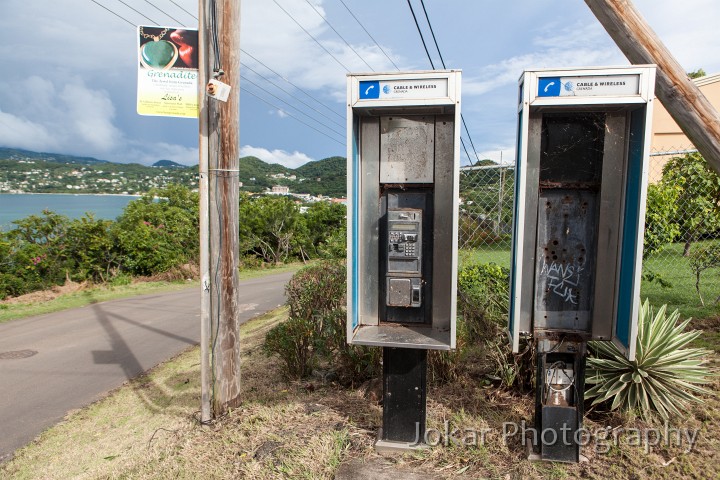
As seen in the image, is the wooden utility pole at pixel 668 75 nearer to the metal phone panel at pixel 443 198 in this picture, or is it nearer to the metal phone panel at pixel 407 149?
the metal phone panel at pixel 443 198

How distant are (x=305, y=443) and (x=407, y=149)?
92.8 inches

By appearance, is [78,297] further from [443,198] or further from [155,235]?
[443,198]

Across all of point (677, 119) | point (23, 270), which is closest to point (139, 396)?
point (677, 119)

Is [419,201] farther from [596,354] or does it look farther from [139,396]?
[139,396]

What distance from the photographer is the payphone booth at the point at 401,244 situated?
3480mm

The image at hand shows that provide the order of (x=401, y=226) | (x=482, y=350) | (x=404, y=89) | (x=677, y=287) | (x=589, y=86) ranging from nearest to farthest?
(x=589, y=86) → (x=404, y=89) → (x=401, y=226) → (x=482, y=350) → (x=677, y=287)

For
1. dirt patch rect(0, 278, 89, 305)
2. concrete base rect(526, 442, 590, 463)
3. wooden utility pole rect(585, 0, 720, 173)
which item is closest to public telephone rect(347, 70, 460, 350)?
concrete base rect(526, 442, 590, 463)

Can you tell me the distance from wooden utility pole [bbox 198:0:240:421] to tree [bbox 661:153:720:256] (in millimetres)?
5673

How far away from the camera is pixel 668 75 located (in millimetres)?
3934

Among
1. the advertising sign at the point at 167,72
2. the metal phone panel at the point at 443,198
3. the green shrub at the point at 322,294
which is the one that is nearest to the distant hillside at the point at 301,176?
the green shrub at the point at 322,294

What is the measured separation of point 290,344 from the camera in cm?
473

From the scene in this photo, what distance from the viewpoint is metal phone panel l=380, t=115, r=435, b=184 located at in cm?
373

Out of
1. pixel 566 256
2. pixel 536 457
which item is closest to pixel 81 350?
pixel 536 457

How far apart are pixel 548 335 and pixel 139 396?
412 centimetres
